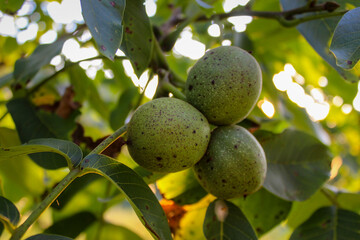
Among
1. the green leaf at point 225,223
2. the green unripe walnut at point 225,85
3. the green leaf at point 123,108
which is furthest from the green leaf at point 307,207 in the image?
the green leaf at point 123,108

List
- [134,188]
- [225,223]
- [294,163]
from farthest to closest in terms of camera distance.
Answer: [294,163], [225,223], [134,188]

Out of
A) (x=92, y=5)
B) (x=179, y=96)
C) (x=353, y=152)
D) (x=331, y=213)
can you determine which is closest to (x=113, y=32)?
(x=92, y=5)

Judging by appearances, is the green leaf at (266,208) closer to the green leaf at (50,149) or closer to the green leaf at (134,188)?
the green leaf at (134,188)

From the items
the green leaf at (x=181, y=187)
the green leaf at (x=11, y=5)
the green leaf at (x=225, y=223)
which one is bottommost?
the green leaf at (x=181, y=187)

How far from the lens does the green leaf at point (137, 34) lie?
125cm

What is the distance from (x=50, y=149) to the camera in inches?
39.6

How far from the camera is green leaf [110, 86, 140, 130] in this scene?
170cm

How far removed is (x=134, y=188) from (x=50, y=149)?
0.25 m

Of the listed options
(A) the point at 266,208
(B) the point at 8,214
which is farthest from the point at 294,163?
(B) the point at 8,214

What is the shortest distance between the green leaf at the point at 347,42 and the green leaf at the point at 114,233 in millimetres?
1009

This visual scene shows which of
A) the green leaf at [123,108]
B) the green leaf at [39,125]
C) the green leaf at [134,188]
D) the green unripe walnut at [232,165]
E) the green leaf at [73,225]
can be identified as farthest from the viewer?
the green leaf at [123,108]

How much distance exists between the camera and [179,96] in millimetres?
1235

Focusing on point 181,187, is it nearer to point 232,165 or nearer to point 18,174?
point 232,165

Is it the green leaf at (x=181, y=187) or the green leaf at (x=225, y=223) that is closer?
the green leaf at (x=225, y=223)
